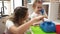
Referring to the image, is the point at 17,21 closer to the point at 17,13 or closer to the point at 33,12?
the point at 17,13

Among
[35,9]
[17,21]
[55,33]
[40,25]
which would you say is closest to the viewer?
[17,21]

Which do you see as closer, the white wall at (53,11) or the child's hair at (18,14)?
the child's hair at (18,14)

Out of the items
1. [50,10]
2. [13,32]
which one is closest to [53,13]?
[50,10]

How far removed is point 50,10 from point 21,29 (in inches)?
28.4

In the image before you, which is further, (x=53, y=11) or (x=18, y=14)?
(x=53, y=11)

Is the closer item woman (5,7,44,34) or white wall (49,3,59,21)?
woman (5,7,44,34)

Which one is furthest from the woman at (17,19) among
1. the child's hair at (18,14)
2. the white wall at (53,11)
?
the white wall at (53,11)

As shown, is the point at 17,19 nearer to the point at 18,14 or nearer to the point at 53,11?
the point at 18,14

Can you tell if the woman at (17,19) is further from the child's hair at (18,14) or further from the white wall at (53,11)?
the white wall at (53,11)

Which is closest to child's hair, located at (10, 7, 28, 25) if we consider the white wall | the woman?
the woman

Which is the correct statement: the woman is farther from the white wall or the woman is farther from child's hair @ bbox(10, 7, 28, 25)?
the white wall

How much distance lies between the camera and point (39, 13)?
1360 millimetres

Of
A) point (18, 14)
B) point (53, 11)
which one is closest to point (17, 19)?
point (18, 14)

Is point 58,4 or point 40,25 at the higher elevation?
point 58,4
